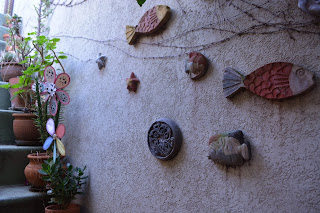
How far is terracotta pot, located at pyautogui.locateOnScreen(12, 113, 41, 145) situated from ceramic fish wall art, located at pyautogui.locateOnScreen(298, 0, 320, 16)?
7.44ft

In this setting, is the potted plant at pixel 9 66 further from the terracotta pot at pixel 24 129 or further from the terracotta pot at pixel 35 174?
the terracotta pot at pixel 35 174

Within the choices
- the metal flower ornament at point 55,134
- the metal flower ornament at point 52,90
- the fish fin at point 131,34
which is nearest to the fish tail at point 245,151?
the fish fin at point 131,34

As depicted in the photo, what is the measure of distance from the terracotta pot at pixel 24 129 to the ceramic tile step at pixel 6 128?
181mm

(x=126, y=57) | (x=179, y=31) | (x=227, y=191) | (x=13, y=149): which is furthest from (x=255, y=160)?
(x=13, y=149)

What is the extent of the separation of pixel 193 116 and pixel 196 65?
24cm

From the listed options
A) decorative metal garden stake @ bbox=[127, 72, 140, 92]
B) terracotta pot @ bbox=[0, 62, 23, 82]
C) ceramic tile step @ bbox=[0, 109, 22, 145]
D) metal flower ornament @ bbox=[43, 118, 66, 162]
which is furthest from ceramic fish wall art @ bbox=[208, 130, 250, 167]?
terracotta pot @ bbox=[0, 62, 23, 82]

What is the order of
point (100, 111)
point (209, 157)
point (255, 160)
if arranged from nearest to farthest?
point (255, 160) → point (209, 157) → point (100, 111)

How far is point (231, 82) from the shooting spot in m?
1.09

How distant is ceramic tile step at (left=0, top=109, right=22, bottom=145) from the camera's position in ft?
8.23

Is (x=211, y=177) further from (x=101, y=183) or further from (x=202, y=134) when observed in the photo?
(x=101, y=183)

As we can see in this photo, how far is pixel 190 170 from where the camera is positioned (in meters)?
1.24

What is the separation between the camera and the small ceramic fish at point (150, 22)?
1.44 metres

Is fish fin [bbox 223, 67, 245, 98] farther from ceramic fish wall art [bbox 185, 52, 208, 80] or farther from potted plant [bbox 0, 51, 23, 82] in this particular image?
potted plant [bbox 0, 51, 23, 82]

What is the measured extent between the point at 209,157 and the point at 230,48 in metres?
0.48
